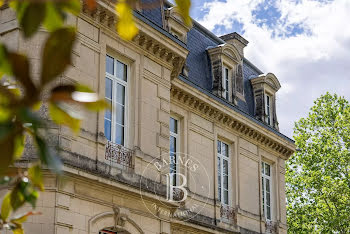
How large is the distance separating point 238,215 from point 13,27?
947cm

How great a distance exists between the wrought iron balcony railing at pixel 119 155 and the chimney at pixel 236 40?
9342 millimetres

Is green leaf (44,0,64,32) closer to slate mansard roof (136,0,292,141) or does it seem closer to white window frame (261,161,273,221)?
slate mansard roof (136,0,292,141)

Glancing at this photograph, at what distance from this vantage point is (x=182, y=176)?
56.7 ft

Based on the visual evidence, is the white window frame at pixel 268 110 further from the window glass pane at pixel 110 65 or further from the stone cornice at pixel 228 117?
the window glass pane at pixel 110 65

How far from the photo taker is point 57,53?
1224 millimetres

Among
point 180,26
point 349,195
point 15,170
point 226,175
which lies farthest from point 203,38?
point 15,170

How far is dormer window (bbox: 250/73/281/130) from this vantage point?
72.3 ft

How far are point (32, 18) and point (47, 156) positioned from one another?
0.80 ft

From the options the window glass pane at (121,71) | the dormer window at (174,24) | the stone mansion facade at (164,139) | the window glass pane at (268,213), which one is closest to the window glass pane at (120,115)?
the stone mansion facade at (164,139)

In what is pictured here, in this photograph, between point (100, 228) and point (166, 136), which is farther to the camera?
point (166, 136)

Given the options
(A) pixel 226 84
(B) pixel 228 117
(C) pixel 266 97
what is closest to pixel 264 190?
(C) pixel 266 97

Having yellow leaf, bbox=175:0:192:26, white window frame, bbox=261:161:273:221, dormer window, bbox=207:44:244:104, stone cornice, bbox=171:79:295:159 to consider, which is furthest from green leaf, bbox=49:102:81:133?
white window frame, bbox=261:161:273:221

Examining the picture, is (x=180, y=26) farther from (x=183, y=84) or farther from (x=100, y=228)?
(x=100, y=228)

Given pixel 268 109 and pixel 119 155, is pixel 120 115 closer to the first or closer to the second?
pixel 119 155
